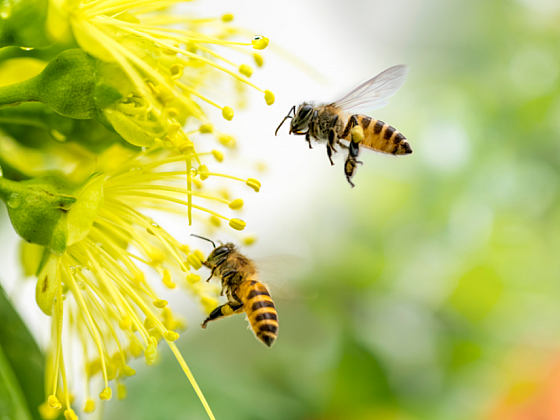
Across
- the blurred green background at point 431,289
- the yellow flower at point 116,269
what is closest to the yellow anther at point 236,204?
the yellow flower at point 116,269

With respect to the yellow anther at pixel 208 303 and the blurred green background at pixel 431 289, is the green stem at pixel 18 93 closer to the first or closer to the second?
the yellow anther at pixel 208 303

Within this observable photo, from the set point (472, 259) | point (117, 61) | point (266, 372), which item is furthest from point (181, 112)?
point (472, 259)

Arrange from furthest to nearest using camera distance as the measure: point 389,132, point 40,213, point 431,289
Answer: point 431,289 → point 389,132 → point 40,213

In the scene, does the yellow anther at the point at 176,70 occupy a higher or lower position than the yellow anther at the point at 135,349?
higher

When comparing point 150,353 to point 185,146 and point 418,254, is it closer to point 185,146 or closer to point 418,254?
point 185,146

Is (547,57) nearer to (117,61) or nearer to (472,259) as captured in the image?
(472,259)

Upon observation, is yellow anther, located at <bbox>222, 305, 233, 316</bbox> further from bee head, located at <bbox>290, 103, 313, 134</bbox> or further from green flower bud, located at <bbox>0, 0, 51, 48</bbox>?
green flower bud, located at <bbox>0, 0, 51, 48</bbox>

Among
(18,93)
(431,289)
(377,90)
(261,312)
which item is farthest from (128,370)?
(431,289)
